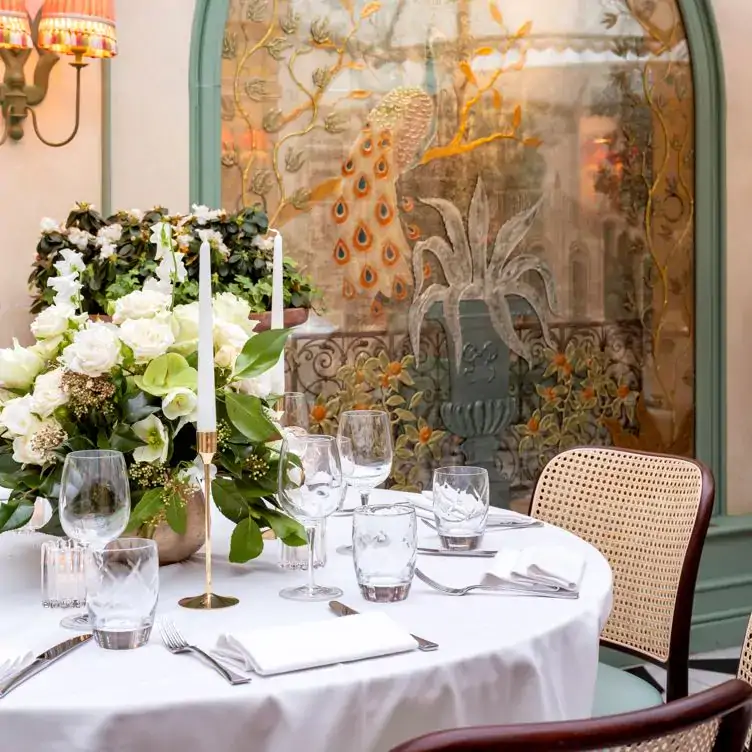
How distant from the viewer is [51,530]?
5.90 feet

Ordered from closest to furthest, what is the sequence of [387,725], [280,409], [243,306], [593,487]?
1. [387,725]
2. [243,306]
3. [280,409]
4. [593,487]

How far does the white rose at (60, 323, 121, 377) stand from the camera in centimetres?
173

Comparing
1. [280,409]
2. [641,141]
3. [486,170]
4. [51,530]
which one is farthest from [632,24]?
[51,530]

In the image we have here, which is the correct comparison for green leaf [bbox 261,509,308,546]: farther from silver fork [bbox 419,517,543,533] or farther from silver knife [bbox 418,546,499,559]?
silver fork [bbox 419,517,543,533]

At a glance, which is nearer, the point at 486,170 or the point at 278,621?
the point at 278,621

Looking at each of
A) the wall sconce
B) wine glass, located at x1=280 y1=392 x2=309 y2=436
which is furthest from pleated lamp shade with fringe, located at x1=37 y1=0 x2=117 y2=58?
wine glass, located at x1=280 y1=392 x2=309 y2=436

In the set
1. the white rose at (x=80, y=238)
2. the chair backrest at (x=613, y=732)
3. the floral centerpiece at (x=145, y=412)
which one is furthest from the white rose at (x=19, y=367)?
the white rose at (x=80, y=238)

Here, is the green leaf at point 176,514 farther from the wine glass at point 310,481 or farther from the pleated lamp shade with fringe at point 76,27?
the pleated lamp shade with fringe at point 76,27

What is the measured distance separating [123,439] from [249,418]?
19 cm

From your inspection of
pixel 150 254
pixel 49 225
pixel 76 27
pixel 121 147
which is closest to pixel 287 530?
pixel 150 254

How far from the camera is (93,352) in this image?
1.73 m

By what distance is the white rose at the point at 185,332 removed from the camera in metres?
1.83

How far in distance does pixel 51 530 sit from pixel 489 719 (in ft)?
2.34

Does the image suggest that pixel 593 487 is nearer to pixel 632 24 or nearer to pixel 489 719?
pixel 489 719
